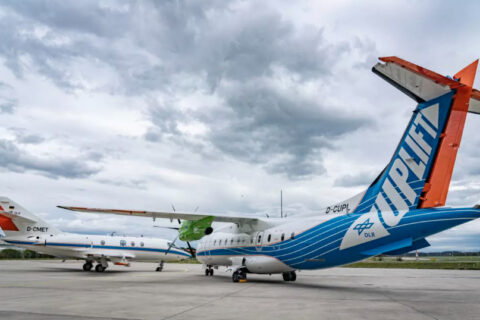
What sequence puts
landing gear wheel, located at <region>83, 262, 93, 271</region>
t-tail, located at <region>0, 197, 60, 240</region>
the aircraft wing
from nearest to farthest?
the aircraft wing
t-tail, located at <region>0, 197, 60, 240</region>
landing gear wheel, located at <region>83, 262, 93, 271</region>

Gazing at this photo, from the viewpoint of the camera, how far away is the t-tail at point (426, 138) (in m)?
10.9

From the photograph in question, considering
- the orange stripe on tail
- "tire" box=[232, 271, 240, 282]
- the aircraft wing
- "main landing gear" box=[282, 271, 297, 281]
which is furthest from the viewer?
"main landing gear" box=[282, 271, 297, 281]

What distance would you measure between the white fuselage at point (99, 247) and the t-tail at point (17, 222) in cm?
28

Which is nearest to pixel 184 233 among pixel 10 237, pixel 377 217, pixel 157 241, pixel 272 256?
pixel 272 256

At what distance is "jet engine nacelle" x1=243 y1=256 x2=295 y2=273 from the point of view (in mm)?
16781

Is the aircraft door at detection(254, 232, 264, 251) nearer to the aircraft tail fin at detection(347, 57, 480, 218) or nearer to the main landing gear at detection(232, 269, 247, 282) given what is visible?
the main landing gear at detection(232, 269, 247, 282)

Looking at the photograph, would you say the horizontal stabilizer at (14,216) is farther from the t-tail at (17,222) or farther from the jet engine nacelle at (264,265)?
the jet engine nacelle at (264,265)

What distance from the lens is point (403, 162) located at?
12156 mm

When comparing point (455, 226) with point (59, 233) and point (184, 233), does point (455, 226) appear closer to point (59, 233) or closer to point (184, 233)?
point (184, 233)

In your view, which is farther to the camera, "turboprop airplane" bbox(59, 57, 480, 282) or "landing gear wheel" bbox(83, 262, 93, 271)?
"landing gear wheel" bbox(83, 262, 93, 271)

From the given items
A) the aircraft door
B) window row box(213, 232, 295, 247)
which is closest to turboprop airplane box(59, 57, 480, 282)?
window row box(213, 232, 295, 247)

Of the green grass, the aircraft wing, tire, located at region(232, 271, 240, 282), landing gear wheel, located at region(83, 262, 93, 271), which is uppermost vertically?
the aircraft wing

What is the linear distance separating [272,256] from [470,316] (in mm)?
9724

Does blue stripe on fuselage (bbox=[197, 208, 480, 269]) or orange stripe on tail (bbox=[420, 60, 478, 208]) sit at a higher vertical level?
orange stripe on tail (bbox=[420, 60, 478, 208])
